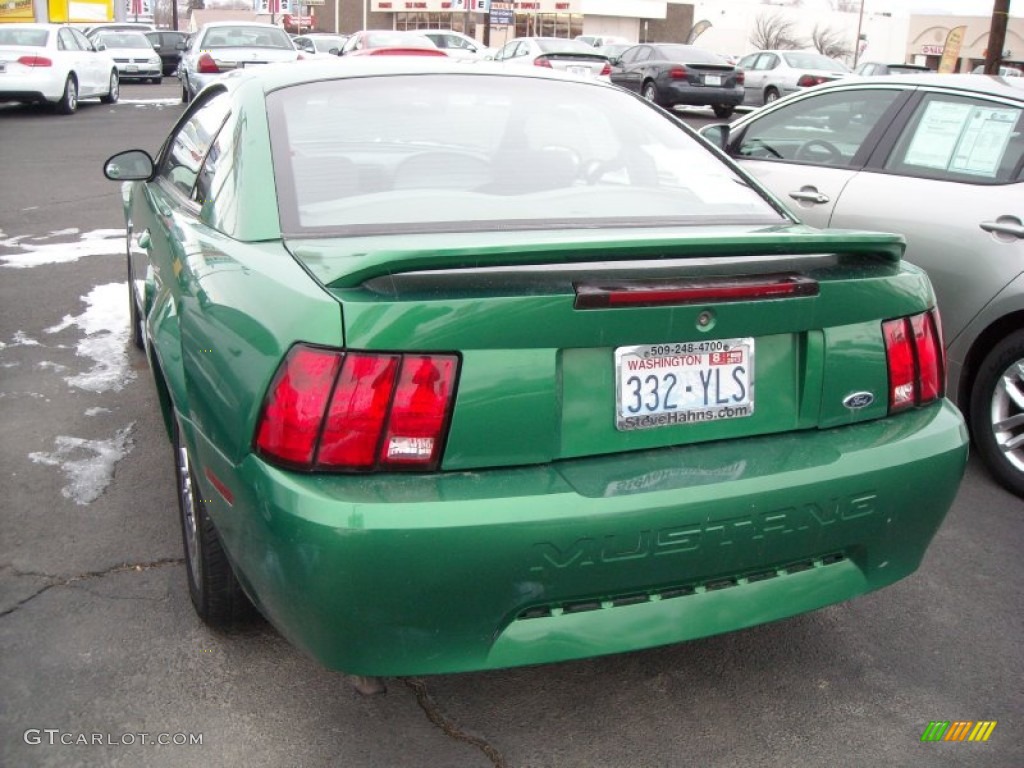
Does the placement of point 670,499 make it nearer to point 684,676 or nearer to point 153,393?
point 684,676

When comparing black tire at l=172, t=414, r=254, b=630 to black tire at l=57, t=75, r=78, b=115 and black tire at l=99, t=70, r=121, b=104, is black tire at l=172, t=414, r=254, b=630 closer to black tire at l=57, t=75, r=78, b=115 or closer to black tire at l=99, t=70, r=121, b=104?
black tire at l=57, t=75, r=78, b=115

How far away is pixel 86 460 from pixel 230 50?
15.6 m

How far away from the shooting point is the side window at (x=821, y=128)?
496cm

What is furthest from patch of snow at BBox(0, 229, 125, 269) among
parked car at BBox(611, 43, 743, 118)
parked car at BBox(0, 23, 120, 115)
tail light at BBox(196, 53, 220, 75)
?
parked car at BBox(611, 43, 743, 118)

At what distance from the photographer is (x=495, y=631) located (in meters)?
2.22

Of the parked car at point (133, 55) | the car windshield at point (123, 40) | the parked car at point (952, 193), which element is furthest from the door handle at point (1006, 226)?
the car windshield at point (123, 40)

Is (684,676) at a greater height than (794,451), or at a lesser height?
lesser

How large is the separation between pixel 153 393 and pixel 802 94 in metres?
3.46

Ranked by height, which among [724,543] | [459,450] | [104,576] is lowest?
→ [104,576]

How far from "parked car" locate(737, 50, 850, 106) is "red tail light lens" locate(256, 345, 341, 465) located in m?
24.0

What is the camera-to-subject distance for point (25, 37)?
58.7 ft

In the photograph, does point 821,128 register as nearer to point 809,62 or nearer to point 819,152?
point 819,152

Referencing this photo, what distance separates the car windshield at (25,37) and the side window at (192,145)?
15.3 meters

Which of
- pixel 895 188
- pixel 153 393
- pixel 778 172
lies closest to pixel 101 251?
pixel 153 393
